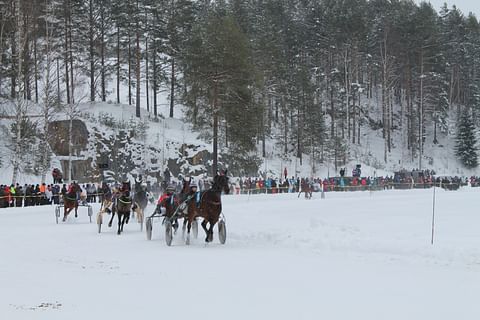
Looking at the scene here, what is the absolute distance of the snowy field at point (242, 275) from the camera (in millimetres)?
9062

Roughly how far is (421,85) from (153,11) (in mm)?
34752

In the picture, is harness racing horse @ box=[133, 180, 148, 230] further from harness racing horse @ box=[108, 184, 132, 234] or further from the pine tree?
the pine tree

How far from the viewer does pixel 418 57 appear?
260 ft

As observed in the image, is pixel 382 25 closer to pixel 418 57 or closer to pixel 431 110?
pixel 418 57

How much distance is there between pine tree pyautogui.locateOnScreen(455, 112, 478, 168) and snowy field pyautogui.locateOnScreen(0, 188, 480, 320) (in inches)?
2199

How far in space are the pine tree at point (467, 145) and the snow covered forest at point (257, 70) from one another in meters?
0.16

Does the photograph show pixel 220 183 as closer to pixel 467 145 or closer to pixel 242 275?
pixel 242 275

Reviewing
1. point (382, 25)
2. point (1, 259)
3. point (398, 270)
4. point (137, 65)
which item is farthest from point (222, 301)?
point (382, 25)

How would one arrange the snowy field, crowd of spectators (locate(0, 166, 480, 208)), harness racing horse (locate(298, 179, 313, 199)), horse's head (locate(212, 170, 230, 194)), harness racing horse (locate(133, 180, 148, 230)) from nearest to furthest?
the snowy field, horse's head (locate(212, 170, 230, 194)), harness racing horse (locate(133, 180, 148, 230)), crowd of spectators (locate(0, 166, 480, 208)), harness racing horse (locate(298, 179, 313, 199))

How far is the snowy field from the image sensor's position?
9.06 m

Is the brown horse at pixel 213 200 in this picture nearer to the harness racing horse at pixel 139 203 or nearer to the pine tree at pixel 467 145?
the harness racing horse at pixel 139 203

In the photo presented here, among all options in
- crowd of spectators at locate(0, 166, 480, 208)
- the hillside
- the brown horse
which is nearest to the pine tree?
crowd of spectators at locate(0, 166, 480, 208)

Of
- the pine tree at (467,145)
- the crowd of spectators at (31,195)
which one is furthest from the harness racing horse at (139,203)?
the pine tree at (467,145)

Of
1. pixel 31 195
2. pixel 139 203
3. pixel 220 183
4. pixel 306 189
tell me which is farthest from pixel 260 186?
pixel 220 183
